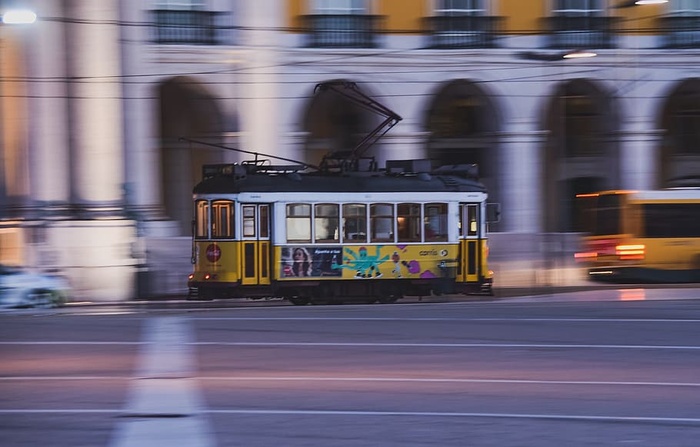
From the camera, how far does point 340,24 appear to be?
31641 mm

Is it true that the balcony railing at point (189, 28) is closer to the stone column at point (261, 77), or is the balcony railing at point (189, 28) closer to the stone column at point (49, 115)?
the stone column at point (261, 77)

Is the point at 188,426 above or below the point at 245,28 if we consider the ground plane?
below

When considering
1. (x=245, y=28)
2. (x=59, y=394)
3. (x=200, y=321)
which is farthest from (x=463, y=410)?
(x=245, y=28)

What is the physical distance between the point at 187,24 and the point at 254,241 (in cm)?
1005

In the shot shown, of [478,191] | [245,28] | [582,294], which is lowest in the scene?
[582,294]

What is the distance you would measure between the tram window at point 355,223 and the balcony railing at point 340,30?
9.29 m

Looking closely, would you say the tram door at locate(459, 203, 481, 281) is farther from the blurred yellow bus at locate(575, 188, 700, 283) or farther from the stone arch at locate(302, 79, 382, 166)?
the stone arch at locate(302, 79, 382, 166)

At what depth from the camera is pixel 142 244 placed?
93.5 feet

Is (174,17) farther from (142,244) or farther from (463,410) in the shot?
(463,410)

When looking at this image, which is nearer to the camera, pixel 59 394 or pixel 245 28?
pixel 59 394

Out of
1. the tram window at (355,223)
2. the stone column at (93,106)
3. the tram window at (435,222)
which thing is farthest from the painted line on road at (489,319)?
the stone column at (93,106)

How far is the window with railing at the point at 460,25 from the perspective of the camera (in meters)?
32.1

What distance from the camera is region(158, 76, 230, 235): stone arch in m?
34.2

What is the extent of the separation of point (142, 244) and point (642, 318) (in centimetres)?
1500
